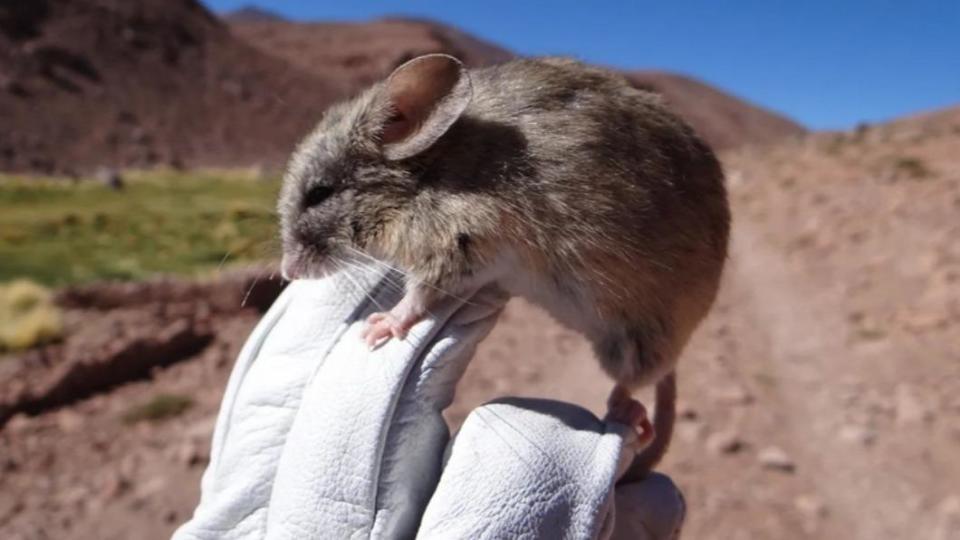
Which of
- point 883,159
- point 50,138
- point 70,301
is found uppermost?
point 883,159

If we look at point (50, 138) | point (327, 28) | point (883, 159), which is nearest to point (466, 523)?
point (883, 159)

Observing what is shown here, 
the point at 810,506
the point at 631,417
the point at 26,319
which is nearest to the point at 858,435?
the point at 810,506

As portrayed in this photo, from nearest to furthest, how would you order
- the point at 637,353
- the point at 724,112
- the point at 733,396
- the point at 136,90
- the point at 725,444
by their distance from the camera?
the point at 637,353 → the point at 725,444 → the point at 733,396 → the point at 136,90 → the point at 724,112

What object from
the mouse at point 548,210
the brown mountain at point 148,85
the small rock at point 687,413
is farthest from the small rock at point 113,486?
the brown mountain at point 148,85

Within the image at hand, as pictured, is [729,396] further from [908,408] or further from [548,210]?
[548,210]

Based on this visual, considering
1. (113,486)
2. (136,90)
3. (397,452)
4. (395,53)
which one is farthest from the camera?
(395,53)

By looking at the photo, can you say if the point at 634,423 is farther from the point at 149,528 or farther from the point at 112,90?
the point at 112,90

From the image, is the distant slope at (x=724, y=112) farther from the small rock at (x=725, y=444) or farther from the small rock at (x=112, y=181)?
the small rock at (x=725, y=444)
